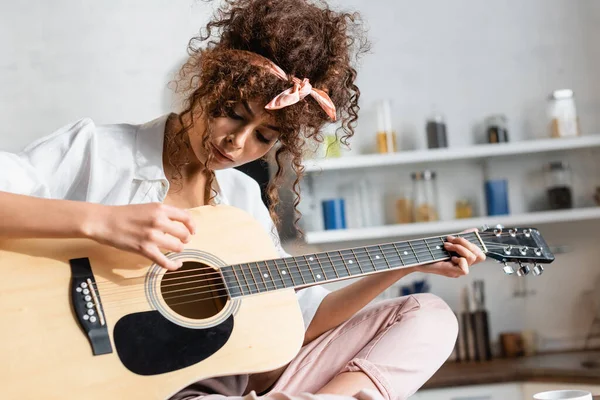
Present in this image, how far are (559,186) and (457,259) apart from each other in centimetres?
174

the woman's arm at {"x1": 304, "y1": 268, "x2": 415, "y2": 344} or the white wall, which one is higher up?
the white wall

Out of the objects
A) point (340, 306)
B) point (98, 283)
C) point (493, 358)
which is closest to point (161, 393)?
point (98, 283)

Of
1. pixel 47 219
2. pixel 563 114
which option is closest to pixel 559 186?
pixel 563 114

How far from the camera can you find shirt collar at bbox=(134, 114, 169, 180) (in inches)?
61.4

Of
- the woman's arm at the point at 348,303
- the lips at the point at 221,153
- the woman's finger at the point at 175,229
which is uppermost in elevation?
the lips at the point at 221,153

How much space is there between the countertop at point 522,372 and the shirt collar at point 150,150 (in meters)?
1.48

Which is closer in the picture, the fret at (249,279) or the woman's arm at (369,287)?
the fret at (249,279)

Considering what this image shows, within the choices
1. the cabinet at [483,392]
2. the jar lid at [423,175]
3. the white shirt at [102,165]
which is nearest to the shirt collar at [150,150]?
the white shirt at [102,165]

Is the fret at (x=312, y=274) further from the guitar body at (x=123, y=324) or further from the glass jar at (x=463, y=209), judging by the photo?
the glass jar at (x=463, y=209)

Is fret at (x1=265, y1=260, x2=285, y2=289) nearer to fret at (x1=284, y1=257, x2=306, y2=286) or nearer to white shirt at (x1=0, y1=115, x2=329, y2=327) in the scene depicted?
fret at (x1=284, y1=257, x2=306, y2=286)

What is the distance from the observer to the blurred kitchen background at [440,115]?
3068 mm

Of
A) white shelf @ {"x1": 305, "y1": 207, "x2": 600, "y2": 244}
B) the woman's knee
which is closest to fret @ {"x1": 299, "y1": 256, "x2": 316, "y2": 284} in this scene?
the woman's knee

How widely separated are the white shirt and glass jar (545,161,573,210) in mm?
1732

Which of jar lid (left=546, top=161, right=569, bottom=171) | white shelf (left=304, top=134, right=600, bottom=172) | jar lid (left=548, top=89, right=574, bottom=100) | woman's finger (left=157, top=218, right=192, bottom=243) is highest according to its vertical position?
jar lid (left=548, top=89, right=574, bottom=100)
